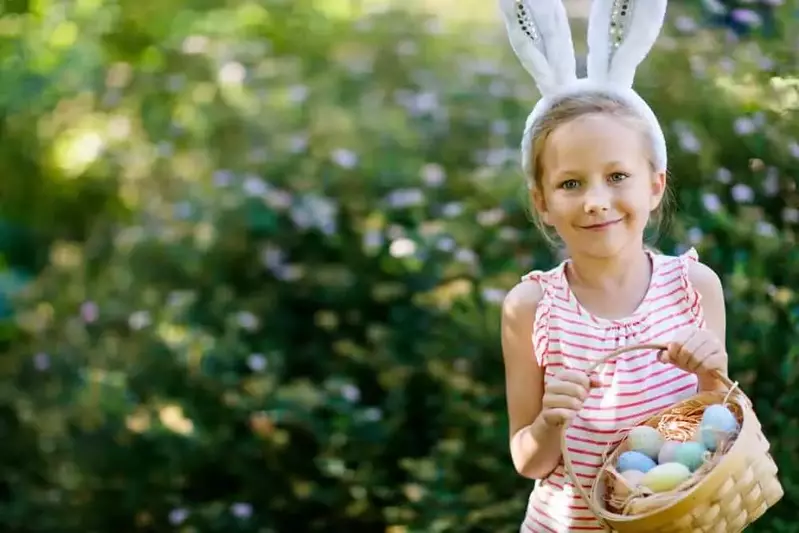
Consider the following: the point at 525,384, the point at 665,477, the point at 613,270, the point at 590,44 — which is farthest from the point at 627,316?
the point at 590,44

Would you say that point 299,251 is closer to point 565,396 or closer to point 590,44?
point 590,44

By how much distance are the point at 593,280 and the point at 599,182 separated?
0.60ft

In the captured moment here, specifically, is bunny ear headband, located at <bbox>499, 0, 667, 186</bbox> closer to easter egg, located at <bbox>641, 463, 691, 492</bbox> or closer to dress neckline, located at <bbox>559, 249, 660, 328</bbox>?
dress neckline, located at <bbox>559, 249, 660, 328</bbox>

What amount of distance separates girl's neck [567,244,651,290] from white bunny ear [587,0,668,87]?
11.2 inches

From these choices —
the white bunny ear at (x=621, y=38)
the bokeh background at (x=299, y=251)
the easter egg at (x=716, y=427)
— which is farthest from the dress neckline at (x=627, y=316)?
the bokeh background at (x=299, y=251)

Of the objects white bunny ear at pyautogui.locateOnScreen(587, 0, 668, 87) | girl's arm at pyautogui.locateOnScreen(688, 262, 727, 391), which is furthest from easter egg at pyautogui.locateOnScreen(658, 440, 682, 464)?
white bunny ear at pyautogui.locateOnScreen(587, 0, 668, 87)

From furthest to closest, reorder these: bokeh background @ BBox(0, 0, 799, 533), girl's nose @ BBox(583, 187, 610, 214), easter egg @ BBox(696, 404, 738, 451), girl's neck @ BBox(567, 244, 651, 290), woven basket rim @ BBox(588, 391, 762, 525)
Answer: bokeh background @ BBox(0, 0, 799, 533) < girl's neck @ BBox(567, 244, 651, 290) < girl's nose @ BBox(583, 187, 610, 214) < easter egg @ BBox(696, 404, 738, 451) < woven basket rim @ BBox(588, 391, 762, 525)

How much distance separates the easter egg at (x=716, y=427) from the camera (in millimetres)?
1677

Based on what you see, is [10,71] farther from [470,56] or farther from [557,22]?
[557,22]

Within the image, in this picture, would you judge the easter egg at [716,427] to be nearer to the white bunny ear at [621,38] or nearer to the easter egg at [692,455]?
the easter egg at [692,455]

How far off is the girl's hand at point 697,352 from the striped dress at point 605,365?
108 mm

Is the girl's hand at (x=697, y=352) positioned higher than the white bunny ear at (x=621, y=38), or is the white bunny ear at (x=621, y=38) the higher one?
the white bunny ear at (x=621, y=38)

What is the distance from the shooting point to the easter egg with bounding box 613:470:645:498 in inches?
65.4

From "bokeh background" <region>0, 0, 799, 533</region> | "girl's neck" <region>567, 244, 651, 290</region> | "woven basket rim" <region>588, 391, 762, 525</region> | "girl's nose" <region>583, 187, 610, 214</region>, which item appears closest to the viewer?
"woven basket rim" <region>588, 391, 762, 525</region>
